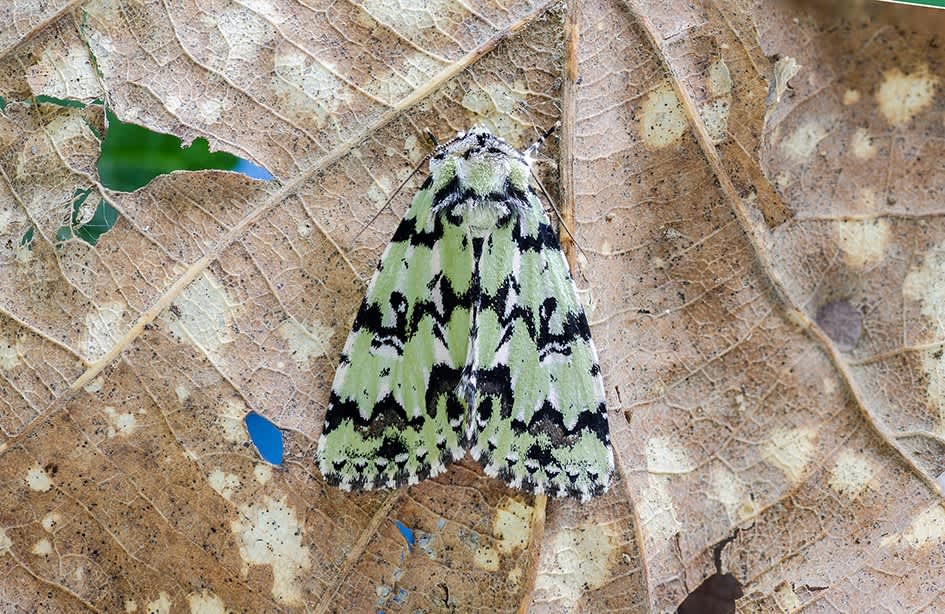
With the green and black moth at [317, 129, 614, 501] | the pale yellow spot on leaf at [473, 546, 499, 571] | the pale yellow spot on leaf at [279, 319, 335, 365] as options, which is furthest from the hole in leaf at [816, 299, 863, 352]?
the pale yellow spot on leaf at [279, 319, 335, 365]

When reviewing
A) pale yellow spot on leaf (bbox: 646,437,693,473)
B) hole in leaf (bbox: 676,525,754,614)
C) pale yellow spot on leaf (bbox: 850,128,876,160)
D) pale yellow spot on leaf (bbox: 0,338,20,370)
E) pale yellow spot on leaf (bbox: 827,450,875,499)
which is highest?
pale yellow spot on leaf (bbox: 0,338,20,370)

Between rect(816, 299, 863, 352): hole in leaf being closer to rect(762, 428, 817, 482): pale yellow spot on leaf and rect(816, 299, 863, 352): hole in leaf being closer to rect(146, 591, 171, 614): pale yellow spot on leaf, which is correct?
rect(762, 428, 817, 482): pale yellow spot on leaf

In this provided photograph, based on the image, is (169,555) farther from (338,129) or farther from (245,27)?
(245,27)

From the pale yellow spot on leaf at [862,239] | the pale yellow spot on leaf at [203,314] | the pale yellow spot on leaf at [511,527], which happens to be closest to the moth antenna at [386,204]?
the pale yellow spot on leaf at [203,314]

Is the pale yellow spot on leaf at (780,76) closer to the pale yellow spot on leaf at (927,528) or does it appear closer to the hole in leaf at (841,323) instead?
the hole in leaf at (841,323)

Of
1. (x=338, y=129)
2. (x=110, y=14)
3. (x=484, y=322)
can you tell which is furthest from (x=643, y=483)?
(x=110, y=14)

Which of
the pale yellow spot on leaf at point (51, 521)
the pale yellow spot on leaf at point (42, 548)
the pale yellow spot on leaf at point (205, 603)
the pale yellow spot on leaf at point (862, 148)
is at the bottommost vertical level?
the pale yellow spot on leaf at point (205, 603)

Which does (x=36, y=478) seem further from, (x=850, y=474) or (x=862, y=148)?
(x=862, y=148)
